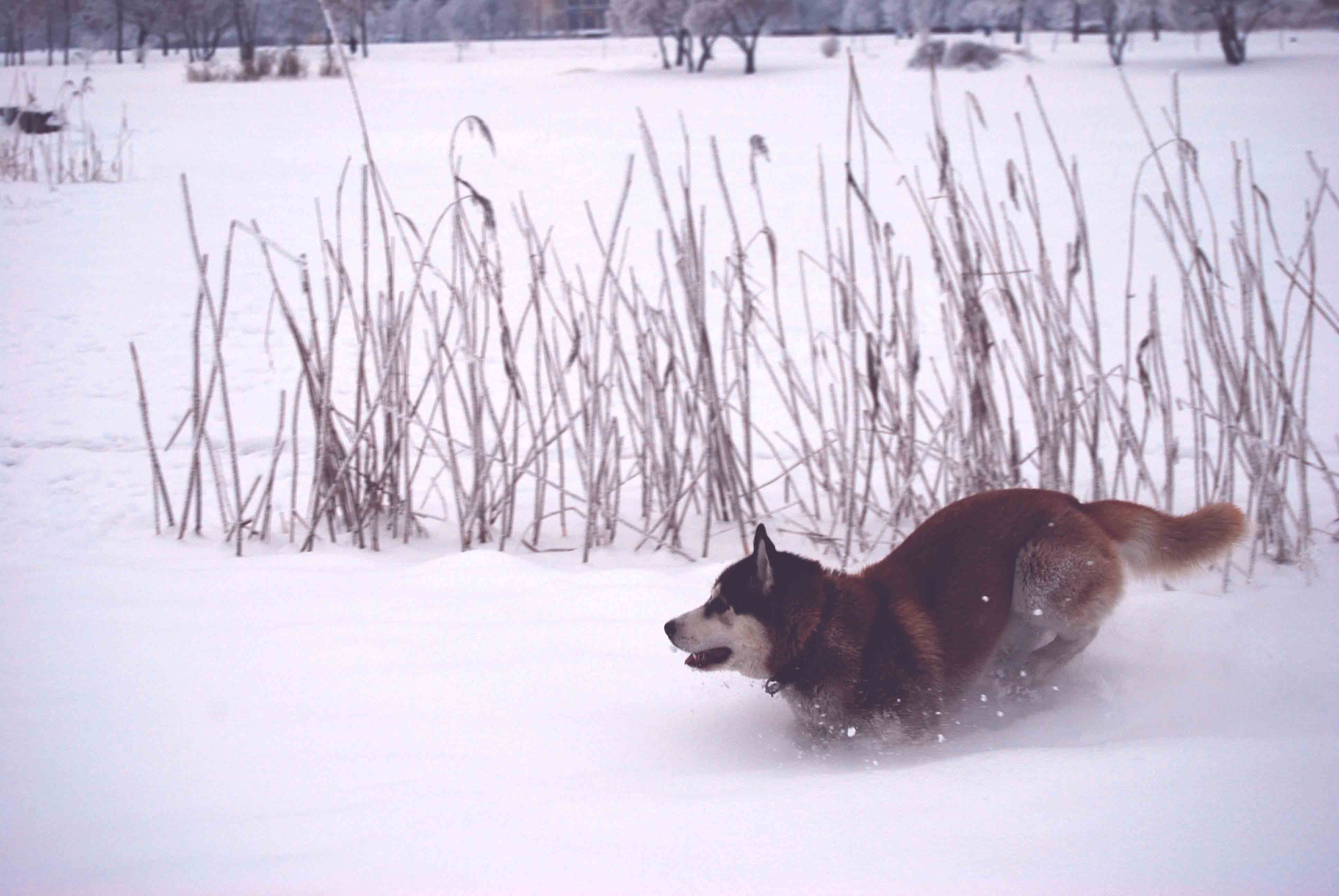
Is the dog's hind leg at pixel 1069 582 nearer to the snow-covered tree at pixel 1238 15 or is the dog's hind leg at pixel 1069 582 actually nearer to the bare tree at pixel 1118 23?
the snow-covered tree at pixel 1238 15

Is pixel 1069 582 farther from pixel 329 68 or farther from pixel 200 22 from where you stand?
pixel 329 68

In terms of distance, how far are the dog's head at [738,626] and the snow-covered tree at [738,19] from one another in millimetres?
16659

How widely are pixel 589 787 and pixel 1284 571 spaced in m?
1.92

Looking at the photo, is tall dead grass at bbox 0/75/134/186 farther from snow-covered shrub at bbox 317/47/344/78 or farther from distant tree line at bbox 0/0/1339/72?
snow-covered shrub at bbox 317/47/344/78

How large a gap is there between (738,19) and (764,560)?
1919 centimetres

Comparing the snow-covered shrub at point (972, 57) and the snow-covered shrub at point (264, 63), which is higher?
the snow-covered shrub at point (972, 57)

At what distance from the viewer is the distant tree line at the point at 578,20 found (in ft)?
15.5

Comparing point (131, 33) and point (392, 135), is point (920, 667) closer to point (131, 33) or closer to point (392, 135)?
point (131, 33)

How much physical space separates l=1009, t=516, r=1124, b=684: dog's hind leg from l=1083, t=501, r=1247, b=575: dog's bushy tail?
4.3 inches

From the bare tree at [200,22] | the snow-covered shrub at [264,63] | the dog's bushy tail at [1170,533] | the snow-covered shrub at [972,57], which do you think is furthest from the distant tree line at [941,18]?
the snow-covered shrub at [264,63]

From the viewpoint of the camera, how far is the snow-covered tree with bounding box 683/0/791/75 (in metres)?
17.8

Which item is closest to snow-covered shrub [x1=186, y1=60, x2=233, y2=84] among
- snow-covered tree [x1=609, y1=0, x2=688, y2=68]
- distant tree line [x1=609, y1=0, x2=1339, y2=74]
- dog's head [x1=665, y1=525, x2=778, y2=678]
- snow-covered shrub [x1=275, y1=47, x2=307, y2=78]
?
snow-covered shrub [x1=275, y1=47, x2=307, y2=78]

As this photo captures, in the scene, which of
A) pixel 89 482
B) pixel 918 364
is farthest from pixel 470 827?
pixel 89 482

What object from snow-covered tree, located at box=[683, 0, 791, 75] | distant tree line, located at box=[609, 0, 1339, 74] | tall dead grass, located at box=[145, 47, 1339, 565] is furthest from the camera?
snow-covered tree, located at box=[683, 0, 791, 75]
